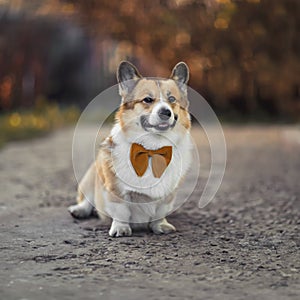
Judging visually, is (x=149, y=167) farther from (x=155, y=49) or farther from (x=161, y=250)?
(x=155, y=49)

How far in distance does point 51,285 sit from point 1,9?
11.3m

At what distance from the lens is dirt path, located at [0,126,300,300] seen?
8.22ft

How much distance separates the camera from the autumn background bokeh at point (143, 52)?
11.9 m

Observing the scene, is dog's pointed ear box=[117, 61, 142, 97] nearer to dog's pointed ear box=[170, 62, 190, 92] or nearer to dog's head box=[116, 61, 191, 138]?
dog's head box=[116, 61, 191, 138]

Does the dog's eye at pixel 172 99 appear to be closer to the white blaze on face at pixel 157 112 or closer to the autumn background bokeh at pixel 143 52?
the white blaze on face at pixel 157 112

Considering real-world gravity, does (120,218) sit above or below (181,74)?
below

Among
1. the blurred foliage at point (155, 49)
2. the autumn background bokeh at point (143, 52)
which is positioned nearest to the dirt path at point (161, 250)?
the autumn background bokeh at point (143, 52)

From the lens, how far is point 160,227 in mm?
3590

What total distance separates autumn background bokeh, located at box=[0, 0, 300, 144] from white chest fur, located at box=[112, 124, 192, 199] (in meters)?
7.19

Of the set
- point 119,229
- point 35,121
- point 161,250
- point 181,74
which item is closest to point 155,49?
point 35,121

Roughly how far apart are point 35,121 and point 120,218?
8450mm

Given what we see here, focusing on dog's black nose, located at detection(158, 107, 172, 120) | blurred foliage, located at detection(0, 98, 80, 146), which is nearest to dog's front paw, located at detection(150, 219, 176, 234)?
dog's black nose, located at detection(158, 107, 172, 120)

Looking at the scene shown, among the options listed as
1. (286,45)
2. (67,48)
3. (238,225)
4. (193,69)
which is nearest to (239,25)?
(286,45)

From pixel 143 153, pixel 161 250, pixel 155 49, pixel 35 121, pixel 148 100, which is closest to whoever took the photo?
pixel 161 250
